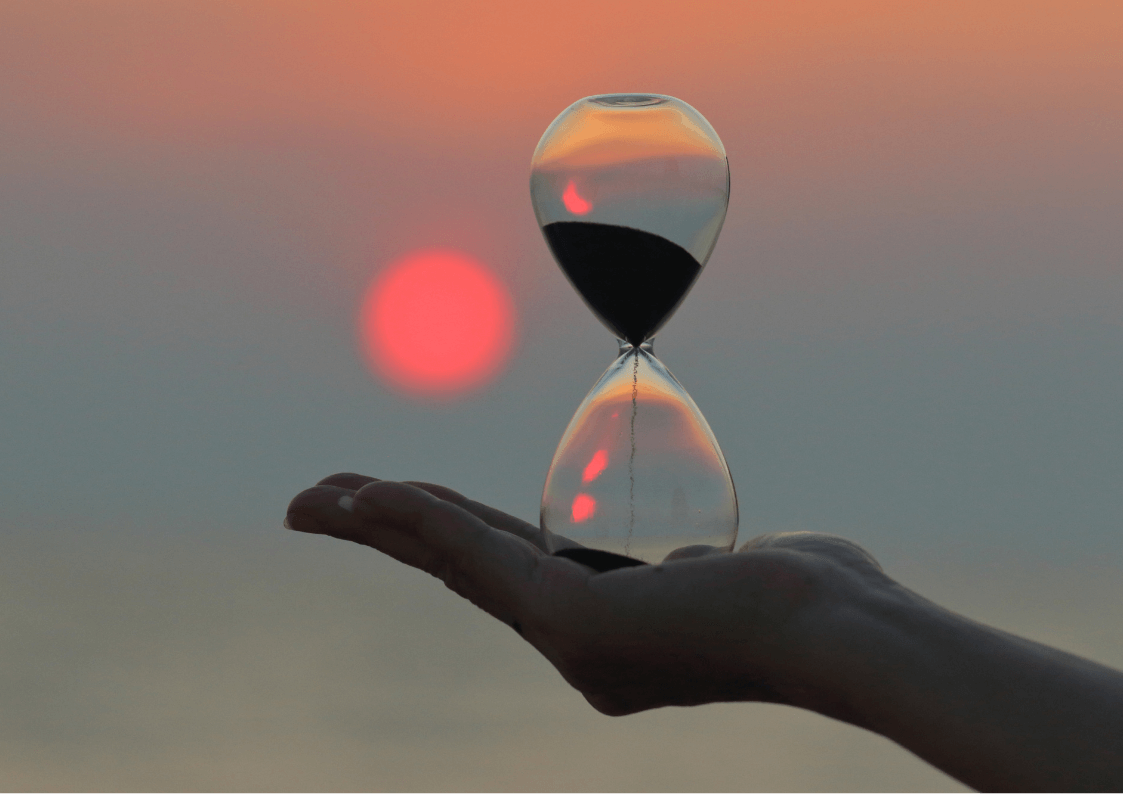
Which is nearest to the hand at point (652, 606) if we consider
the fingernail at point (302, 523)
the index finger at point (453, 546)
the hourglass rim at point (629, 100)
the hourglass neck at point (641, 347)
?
the index finger at point (453, 546)

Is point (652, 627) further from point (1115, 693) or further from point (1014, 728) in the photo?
point (1115, 693)

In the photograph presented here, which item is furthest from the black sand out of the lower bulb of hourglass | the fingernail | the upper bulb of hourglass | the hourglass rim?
the fingernail

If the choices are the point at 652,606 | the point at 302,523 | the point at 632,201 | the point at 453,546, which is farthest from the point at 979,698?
the point at 302,523

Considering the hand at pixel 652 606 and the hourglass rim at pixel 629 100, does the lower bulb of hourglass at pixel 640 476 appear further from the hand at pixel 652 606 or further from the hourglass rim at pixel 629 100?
the hourglass rim at pixel 629 100

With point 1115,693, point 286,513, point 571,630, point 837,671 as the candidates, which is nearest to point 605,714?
point 571,630

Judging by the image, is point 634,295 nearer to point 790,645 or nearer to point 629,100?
point 629,100

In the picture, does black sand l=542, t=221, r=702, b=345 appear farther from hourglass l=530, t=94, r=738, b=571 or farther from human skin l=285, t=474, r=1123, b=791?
human skin l=285, t=474, r=1123, b=791
